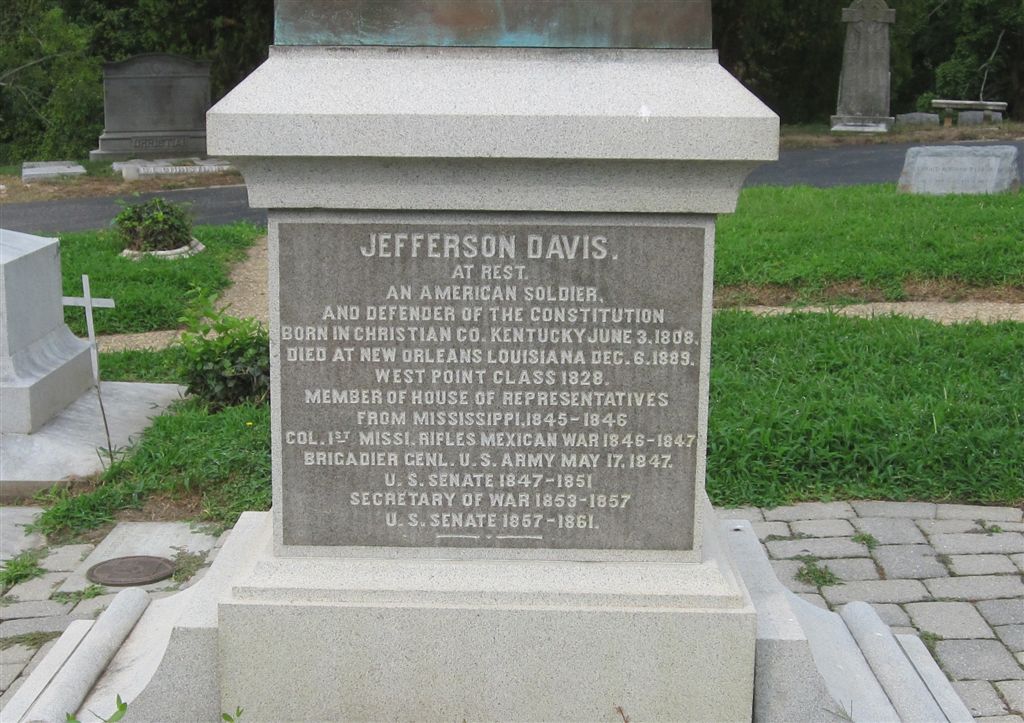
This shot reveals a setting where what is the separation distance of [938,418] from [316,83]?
3583 millimetres

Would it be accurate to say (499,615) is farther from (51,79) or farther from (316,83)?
(51,79)

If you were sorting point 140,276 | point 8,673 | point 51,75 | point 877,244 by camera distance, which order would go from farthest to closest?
point 51,75, point 140,276, point 877,244, point 8,673

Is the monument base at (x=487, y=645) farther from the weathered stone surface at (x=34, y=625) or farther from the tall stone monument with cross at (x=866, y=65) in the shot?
the tall stone monument with cross at (x=866, y=65)

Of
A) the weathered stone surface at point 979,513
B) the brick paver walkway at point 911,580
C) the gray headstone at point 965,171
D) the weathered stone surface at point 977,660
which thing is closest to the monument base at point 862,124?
the gray headstone at point 965,171

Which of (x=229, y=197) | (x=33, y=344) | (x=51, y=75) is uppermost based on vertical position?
(x=33, y=344)

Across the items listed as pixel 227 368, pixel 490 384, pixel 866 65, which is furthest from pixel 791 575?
pixel 866 65

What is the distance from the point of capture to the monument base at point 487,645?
310cm

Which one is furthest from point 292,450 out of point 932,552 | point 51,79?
point 51,79

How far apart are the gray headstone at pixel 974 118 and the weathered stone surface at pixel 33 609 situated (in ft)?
73.4

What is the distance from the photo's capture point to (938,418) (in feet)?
18.1

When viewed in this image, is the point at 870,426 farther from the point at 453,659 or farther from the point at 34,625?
the point at 34,625

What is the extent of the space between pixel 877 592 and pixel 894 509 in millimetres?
807

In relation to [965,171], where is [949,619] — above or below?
below

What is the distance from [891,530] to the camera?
16.3 ft
